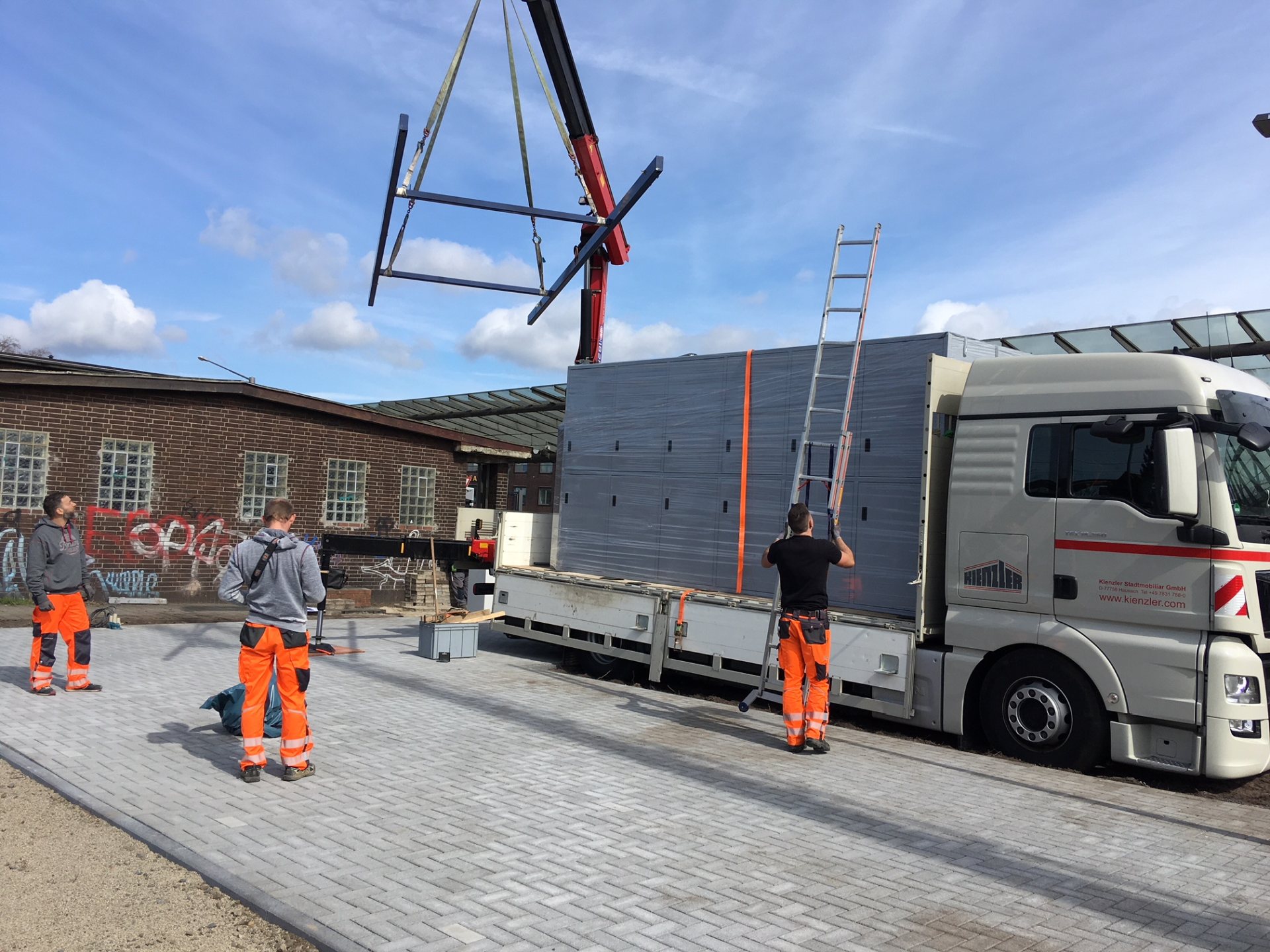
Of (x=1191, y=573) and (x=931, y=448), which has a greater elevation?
(x=931, y=448)

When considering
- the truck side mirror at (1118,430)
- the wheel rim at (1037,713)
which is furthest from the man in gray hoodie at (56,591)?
the truck side mirror at (1118,430)

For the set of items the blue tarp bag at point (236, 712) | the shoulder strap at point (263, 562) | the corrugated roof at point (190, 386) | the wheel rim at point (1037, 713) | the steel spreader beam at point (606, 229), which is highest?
the steel spreader beam at point (606, 229)

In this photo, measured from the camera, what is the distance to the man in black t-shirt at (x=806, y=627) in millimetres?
7191

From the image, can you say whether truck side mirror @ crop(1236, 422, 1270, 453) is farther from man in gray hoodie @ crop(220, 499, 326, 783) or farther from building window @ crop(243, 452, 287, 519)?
building window @ crop(243, 452, 287, 519)

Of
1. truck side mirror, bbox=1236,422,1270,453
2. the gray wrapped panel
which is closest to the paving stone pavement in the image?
the gray wrapped panel

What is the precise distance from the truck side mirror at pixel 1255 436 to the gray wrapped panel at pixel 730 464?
2.26 meters

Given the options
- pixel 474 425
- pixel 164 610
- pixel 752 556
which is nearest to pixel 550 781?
pixel 752 556

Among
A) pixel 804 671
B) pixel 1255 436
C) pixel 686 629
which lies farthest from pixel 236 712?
pixel 1255 436

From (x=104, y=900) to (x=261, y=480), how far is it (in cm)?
1382

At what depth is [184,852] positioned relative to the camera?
4.78 metres

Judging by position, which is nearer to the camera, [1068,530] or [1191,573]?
[1191,573]

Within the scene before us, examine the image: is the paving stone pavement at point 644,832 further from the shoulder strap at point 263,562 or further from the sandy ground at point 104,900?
the shoulder strap at point 263,562

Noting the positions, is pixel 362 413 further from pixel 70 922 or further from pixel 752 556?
pixel 70 922

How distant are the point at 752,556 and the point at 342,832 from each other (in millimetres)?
5075
